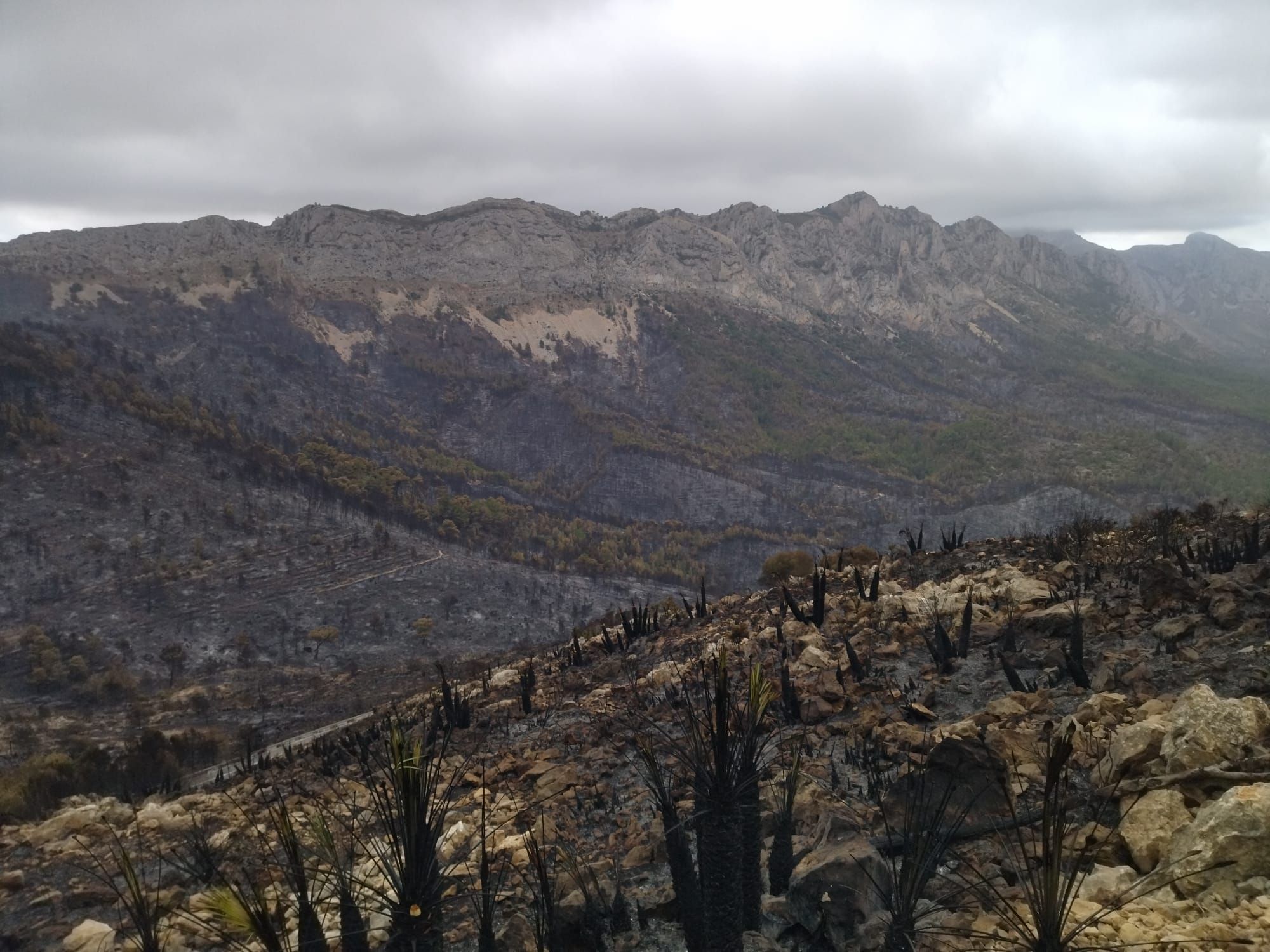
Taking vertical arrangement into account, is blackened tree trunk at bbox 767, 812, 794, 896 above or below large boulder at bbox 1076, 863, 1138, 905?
below

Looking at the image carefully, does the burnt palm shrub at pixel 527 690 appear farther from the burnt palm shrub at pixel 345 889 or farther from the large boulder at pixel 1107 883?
the large boulder at pixel 1107 883

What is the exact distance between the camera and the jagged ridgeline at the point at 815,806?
15.8 ft

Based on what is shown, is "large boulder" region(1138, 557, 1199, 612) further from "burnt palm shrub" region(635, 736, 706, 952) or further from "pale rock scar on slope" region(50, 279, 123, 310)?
"pale rock scar on slope" region(50, 279, 123, 310)

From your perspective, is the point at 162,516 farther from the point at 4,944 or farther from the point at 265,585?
the point at 4,944

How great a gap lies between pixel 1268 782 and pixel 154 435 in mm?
65297

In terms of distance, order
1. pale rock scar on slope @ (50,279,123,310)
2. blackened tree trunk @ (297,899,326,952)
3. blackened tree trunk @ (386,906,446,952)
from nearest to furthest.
→ 1. blackened tree trunk @ (386,906,446,952)
2. blackened tree trunk @ (297,899,326,952)
3. pale rock scar on slope @ (50,279,123,310)

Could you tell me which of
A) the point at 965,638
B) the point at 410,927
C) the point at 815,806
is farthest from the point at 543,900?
the point at 965,638

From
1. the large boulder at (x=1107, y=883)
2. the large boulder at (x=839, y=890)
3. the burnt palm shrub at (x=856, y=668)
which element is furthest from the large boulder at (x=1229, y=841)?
the burnt palm shrub at (x=856, y=668)

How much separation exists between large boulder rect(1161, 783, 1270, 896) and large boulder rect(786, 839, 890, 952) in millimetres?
2029

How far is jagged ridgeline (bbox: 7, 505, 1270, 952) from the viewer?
15.8 feet

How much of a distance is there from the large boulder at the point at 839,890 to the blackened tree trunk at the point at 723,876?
663mm

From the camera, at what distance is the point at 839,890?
6.09 meters

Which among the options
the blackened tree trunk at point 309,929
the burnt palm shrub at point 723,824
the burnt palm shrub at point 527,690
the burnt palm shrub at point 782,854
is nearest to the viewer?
the blackened tree trunk at point 309,929

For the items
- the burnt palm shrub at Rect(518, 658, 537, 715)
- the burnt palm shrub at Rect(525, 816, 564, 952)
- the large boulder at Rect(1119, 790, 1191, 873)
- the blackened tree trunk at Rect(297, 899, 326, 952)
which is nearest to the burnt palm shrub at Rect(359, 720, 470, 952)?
the blackened tree trunk at Rect(297, 899, 326, 952)
